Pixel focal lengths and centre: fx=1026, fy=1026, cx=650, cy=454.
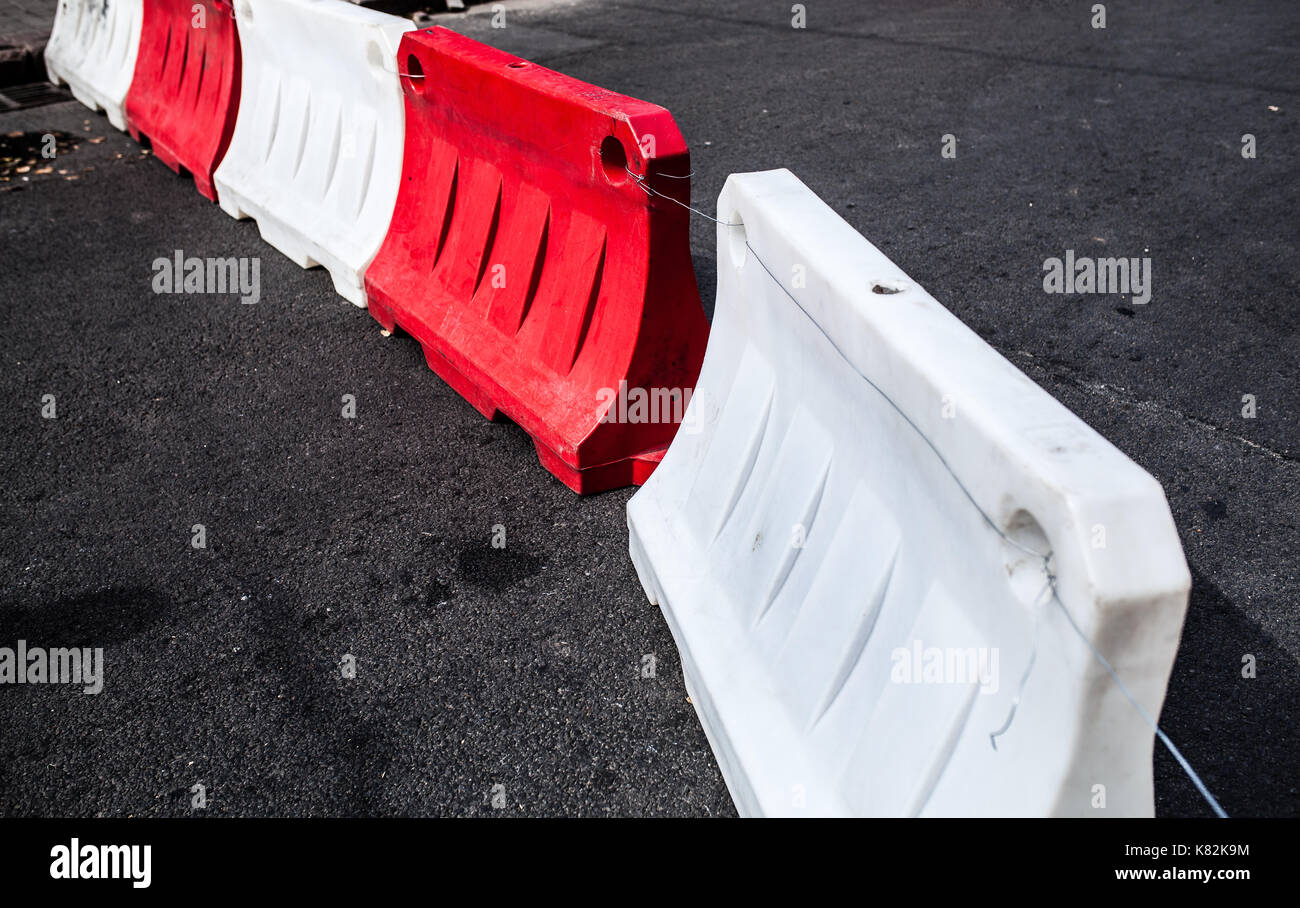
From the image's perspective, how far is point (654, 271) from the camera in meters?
3.35

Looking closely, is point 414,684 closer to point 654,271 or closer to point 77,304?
point 654,271

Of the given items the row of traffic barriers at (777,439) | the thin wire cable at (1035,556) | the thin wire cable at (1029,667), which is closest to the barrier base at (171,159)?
the row of traffic barriers at (777,439)

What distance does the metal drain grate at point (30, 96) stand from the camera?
8.67 metres

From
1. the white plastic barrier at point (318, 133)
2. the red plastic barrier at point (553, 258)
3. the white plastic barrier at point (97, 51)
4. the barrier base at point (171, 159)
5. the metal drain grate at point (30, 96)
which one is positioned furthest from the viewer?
the metal drain grate at point (30, 96)

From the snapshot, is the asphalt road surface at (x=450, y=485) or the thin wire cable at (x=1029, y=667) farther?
the asphalt road surface at (x=450, y=485)

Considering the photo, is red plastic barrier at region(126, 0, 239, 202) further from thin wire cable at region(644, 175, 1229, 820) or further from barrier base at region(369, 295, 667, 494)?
thin wire cable at region(644, 175, 1229, 820)

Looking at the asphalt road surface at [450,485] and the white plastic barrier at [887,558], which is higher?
the white plastic barrier at [887,558]

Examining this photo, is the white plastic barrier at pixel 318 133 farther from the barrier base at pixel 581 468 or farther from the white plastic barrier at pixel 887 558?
the white plastic barrier at pixel 887 558

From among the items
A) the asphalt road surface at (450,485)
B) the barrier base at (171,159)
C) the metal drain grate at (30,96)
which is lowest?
the asphalt road surface at (450,485)

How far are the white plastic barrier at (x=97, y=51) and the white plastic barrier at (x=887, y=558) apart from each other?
6731 millimetres

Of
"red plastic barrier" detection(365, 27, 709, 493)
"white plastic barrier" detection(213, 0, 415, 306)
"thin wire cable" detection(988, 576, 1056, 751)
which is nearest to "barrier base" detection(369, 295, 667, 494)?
"red plastic barrier" detection(365, 27, 709, 493)

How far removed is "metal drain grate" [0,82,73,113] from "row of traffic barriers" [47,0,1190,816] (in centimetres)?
482
